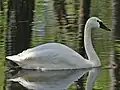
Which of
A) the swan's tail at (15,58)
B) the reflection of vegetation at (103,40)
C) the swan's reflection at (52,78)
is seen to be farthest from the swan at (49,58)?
the reflection of vegetation at (103,40)

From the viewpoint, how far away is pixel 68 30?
1585 cm

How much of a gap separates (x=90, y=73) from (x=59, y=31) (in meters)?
4.66

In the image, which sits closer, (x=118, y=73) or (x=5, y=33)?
(x=118, y=73)

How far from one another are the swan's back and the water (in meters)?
0.42

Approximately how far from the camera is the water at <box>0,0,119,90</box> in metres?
11.4

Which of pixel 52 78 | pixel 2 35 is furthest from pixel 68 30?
pixel 52 78

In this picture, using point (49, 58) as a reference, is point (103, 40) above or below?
below

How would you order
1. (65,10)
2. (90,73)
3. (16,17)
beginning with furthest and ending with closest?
(65,10), (16,17), (90,73)

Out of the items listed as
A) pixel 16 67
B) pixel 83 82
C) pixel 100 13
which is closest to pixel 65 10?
pixel 100 13

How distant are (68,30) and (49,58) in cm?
418

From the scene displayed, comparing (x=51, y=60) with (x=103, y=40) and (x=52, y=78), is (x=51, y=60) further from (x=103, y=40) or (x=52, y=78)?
(x=103, y=40)

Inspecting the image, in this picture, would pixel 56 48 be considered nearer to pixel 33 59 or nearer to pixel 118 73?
pixel 33 59

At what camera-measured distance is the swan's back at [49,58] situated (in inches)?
460

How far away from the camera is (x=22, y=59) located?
462 inches
